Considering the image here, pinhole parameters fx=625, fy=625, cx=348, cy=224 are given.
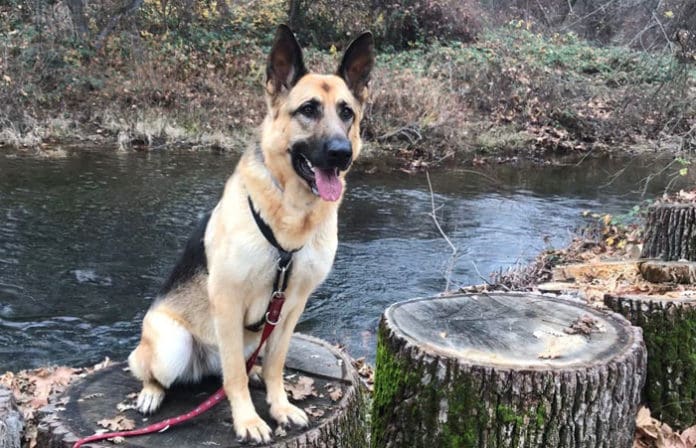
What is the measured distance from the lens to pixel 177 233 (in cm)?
955

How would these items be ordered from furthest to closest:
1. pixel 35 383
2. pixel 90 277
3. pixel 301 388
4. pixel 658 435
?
1. pixel 90 277
2. pixel 35 383
3. pixel 658 435
4. pixel 301 388

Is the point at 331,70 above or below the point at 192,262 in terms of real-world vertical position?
above

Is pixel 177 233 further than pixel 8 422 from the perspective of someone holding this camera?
Yes

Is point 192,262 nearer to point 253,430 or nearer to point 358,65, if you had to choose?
point 253,430

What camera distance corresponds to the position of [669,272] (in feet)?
18.5

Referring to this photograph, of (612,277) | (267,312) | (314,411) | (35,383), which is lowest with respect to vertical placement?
(35,383)

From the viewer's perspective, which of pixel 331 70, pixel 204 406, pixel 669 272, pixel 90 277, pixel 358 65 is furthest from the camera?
pixel 331 70

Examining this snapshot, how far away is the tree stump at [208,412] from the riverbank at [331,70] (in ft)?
36.0

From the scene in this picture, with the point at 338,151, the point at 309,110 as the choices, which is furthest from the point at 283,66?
the point at 338,151

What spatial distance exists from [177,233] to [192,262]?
6.33 meters

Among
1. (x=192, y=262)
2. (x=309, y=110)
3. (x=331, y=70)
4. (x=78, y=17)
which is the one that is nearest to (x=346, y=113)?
(x=309, y=110)

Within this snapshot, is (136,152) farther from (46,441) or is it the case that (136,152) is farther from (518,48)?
(518,48)

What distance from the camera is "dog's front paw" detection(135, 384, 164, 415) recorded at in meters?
3.16

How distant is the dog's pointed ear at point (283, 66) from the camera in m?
3.11
